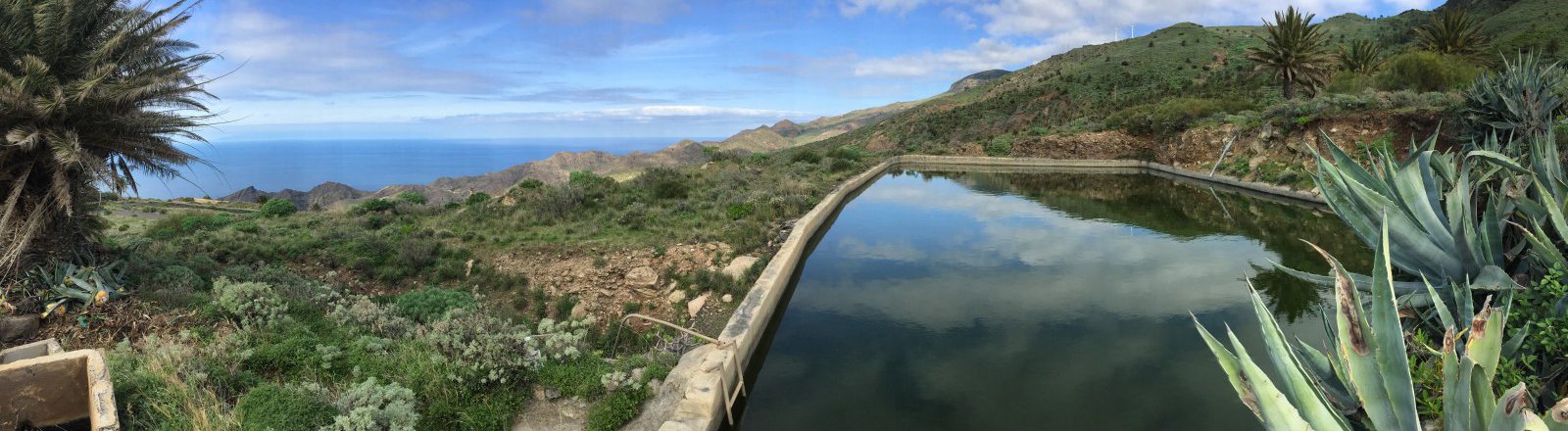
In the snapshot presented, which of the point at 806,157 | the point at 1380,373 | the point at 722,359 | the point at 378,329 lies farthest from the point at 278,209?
the point at 1380,373

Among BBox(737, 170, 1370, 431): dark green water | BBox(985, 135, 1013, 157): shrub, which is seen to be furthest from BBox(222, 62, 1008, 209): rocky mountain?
BBox(737, 170, 1370, 431): dark green water

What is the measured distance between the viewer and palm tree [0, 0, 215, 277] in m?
5.88

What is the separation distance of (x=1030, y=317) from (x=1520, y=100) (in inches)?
383

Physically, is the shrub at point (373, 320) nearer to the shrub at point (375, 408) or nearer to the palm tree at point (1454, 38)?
the shrub at point (375, 408)

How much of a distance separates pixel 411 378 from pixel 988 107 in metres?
52.4

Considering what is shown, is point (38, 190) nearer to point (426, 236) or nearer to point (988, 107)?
point (426, 236)

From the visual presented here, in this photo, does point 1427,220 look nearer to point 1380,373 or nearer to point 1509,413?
point 1380,373

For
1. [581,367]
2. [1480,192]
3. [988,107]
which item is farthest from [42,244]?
[988,107]

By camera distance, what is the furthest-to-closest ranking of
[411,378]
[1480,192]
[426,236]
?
[426,236] < [411,378] < [1480,192]

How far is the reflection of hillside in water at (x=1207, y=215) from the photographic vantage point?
10.4 meters

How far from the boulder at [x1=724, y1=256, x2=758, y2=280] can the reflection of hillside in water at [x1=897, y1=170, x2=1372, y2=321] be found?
7733 mm

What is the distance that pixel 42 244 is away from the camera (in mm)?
6453

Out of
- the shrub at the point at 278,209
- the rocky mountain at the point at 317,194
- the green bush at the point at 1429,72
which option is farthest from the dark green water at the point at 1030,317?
the rocky mountain at the point at 317,194

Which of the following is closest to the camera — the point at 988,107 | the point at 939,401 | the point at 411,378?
the point at 411,378
